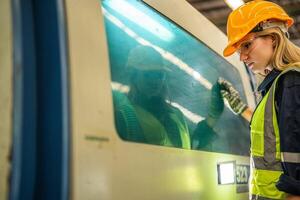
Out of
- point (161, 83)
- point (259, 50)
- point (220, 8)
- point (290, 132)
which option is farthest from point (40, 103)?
point (220, 8)

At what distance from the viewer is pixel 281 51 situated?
1366mm

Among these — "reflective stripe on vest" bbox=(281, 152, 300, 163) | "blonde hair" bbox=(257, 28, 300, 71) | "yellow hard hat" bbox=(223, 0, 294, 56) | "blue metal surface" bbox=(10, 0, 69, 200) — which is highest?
"yellow hard hat" bbox=(223, 0, 294, 56)

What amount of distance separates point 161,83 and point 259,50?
0.39m

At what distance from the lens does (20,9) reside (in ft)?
2.97

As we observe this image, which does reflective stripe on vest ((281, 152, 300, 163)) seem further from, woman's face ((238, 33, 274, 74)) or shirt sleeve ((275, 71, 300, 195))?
woman's face ((238, 33, 274, 74))

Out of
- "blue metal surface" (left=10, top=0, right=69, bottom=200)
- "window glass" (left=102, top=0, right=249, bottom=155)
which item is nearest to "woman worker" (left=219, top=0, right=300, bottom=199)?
"window glass" (left=102, top=0, right=249, bottom=155)

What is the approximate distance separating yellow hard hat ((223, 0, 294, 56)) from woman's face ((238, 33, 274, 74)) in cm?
4

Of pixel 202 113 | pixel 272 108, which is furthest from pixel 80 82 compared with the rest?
pixel 202 113

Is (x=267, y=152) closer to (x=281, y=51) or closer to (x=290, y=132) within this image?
(x=290, y=132)

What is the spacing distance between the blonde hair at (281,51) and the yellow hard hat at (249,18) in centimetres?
5

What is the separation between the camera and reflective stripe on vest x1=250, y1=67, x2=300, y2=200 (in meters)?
1.26

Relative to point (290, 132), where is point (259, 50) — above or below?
above

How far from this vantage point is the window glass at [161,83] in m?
1.12

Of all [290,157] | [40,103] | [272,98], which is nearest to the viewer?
[40,103]
